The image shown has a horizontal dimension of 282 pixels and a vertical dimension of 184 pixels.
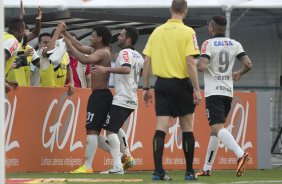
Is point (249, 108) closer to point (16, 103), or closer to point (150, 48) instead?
point (16, 103)

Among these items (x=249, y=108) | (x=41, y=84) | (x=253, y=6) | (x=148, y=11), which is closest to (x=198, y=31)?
(x=148, y=11)

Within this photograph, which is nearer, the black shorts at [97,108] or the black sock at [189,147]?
the black sock at [189,147]

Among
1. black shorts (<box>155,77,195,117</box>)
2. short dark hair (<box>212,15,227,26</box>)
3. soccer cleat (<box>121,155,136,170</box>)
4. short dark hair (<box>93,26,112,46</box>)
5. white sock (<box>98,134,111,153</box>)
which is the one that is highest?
short dark hair (<box>212,15,227,26</box>)

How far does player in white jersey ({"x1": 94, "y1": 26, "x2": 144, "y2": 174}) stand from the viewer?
43.1ft

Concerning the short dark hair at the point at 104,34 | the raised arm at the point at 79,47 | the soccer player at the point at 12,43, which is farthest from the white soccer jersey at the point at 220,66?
the soccer player at the point at 12,43

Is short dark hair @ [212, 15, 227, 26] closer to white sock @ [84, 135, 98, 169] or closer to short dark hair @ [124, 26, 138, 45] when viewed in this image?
short dark hair @ [124, 26, 138, 45]

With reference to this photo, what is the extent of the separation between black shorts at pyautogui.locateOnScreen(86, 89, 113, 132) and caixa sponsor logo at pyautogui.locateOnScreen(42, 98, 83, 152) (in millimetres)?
915

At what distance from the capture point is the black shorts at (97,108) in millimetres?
13117

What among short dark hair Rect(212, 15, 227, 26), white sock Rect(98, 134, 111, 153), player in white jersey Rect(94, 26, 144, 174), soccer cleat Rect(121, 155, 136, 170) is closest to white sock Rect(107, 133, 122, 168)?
player in white jersey Rect(94, 26, 144, 174)

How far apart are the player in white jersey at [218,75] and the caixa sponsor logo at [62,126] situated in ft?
7.78

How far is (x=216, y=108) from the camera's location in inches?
496

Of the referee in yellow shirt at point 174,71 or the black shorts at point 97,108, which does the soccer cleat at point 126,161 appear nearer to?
the black shorts at point 97,108

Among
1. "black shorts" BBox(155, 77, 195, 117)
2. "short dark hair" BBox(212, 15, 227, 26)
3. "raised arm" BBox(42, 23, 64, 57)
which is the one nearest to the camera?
"black shorts" BBox(155, 77, 195, 117)

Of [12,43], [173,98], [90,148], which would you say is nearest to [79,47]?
[12,43]
